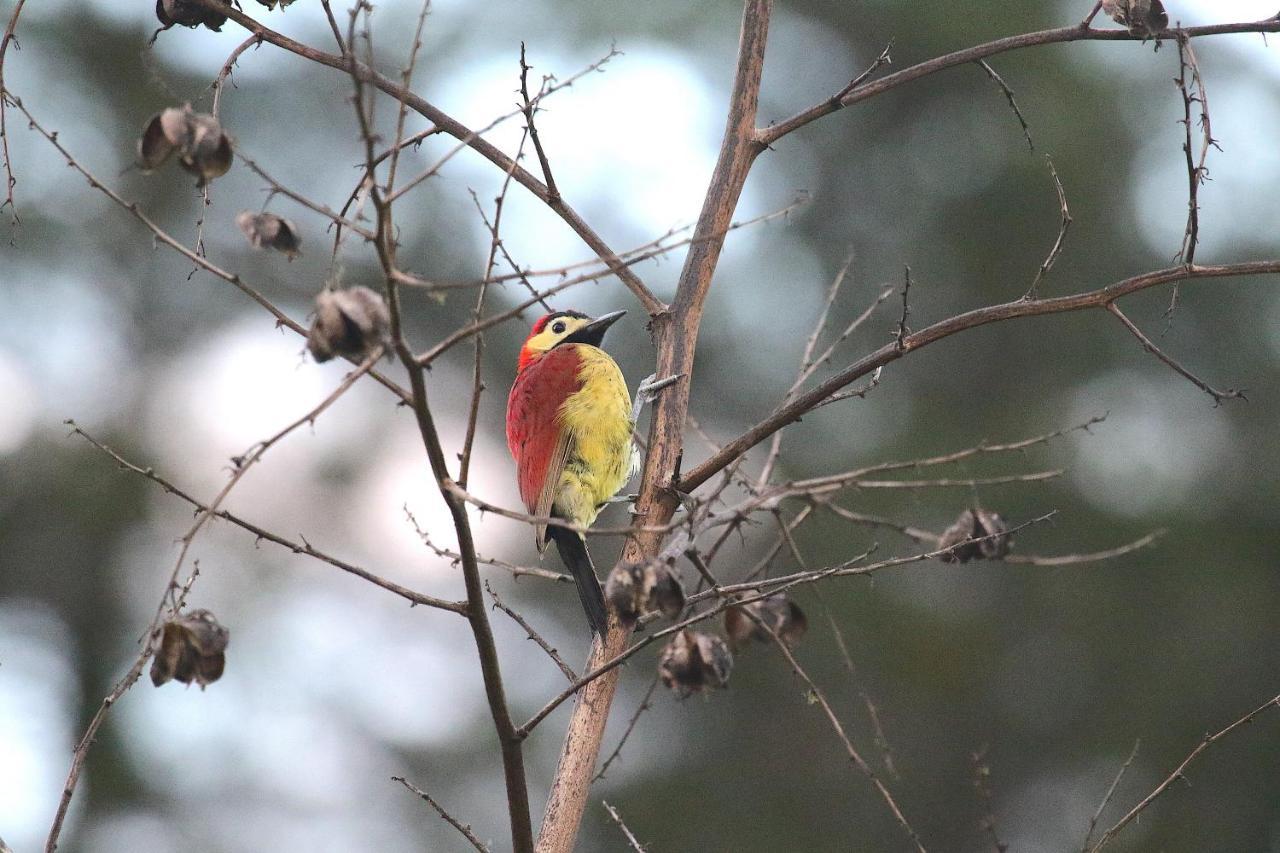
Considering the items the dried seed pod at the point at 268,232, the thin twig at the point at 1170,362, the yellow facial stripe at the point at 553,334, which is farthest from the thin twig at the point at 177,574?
the yellow facial stripe at the point at 553,334

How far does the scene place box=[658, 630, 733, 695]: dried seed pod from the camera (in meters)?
2.03

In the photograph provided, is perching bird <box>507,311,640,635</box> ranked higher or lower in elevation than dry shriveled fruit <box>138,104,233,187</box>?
higher

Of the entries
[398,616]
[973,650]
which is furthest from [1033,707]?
[398,616]

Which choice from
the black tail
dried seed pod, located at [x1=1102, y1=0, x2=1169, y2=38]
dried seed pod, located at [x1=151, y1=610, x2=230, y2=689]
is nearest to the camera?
dried seed pod, located at [x1=151, y1=610, x2=230, y2=689]

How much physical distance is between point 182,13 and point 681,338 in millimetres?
1230

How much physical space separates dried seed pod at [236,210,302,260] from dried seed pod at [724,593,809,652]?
0.97 meters

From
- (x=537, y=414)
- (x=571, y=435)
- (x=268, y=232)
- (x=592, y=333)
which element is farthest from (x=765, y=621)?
(x=592, y=333)

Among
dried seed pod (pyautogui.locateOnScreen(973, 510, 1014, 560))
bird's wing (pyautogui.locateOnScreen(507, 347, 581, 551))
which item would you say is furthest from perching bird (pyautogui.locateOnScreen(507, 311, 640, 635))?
dried seed pod (pyautogui.locateOnScreen(973, 510, 1014, 560))

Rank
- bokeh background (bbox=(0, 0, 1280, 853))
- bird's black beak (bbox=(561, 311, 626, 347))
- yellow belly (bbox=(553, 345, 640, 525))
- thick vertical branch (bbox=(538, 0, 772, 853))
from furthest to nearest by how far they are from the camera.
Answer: bokeh background (bbox=(0, 0, 1280, 853)), bird's black beak (bbox=(561, 311, 626, 347)), yellow belly (bbox=(553, 345, 640, 525)), thick vertical branch (bbox=(538, 0, 772, 853))

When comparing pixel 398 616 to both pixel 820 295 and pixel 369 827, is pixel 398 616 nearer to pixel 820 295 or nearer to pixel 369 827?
pixel 369 827

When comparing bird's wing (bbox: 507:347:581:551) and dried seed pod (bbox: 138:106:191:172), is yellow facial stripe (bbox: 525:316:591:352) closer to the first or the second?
bird's wing (bbox: 507:347:581:551)

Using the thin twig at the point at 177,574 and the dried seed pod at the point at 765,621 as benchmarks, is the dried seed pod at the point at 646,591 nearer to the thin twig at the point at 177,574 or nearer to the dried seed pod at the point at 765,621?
the dried seed pod at the point at 765,621

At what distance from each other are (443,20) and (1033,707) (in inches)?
341

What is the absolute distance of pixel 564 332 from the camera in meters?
5.35
